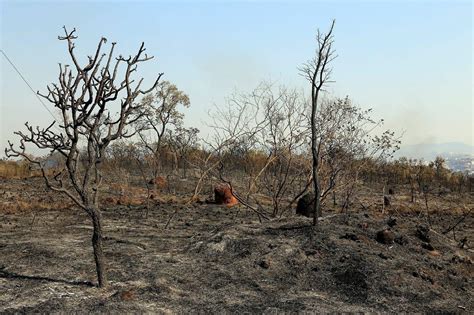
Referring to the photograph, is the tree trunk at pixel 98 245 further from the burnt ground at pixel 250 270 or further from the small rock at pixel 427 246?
the small rock at pixel 427 246

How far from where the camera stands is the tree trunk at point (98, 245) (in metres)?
5.59

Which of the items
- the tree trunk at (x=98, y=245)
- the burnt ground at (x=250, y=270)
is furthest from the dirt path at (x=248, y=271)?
the tree trunk at (x=98, y=245)

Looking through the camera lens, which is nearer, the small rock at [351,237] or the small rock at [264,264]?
the small rock at [264,264]

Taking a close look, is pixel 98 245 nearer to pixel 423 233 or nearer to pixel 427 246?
pixel 427 246

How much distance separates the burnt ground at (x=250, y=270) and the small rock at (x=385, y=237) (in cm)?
4

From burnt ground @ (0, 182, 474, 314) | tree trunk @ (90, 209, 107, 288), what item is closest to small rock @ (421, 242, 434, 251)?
burnt ground @ (0, 182, 474, 314)

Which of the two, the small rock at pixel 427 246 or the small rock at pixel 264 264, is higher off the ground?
the small rock at pixel 427 246

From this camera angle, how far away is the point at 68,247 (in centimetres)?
805

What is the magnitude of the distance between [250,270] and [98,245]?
248 centimetres

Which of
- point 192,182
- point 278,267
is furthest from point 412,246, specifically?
point 192,182

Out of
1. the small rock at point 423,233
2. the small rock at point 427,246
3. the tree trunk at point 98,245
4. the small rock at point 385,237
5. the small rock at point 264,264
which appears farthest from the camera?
the small rock at point 423,233

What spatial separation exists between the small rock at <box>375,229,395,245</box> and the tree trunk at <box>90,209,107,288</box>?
4888mm

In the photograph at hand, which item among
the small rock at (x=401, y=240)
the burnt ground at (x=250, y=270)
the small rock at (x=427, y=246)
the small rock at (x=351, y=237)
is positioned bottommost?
the burnt ground at (x=250, y=270)

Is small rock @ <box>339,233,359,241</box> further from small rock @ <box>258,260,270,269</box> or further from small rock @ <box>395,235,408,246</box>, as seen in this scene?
small rock @ <box>258,260,270,269</box>
